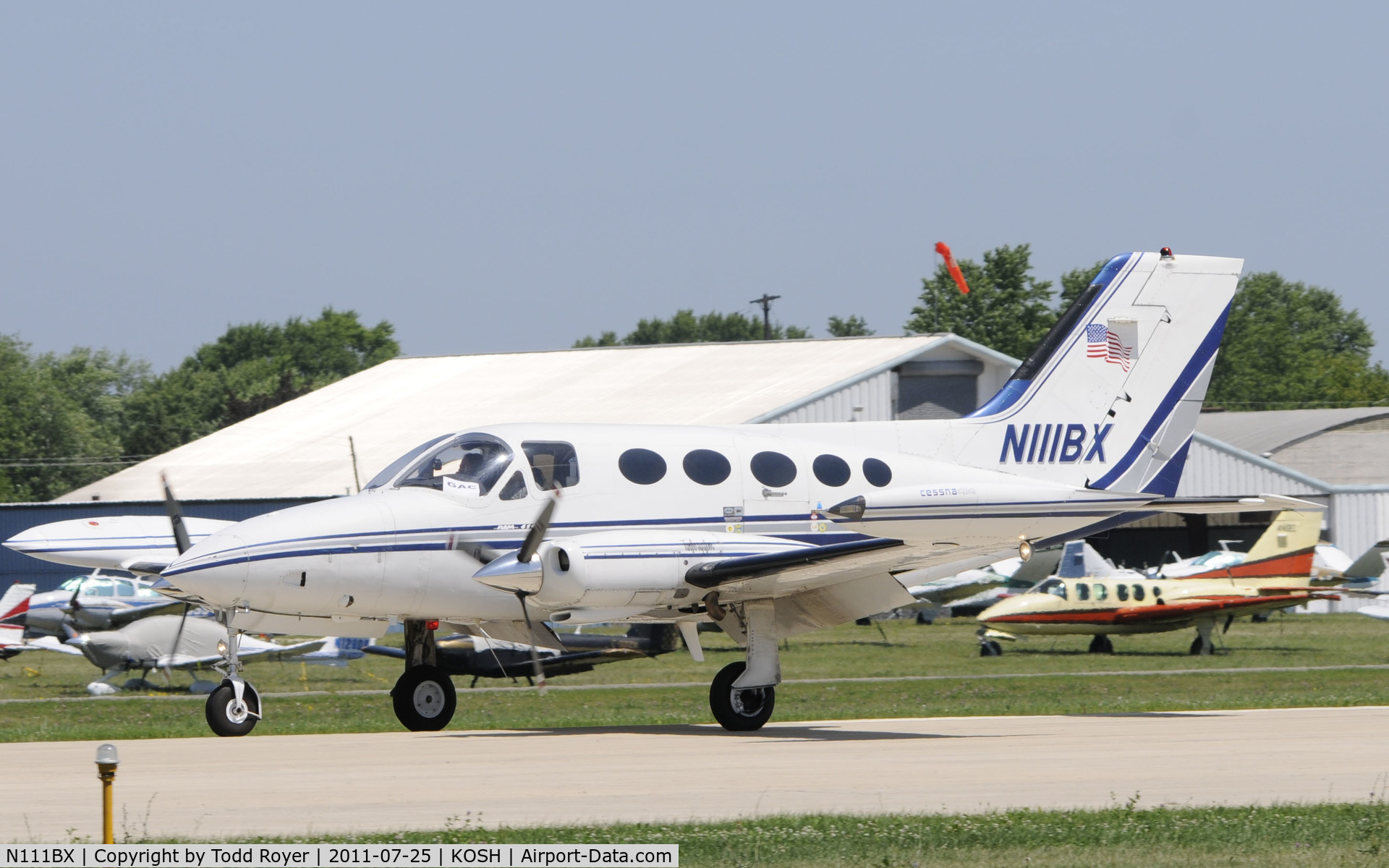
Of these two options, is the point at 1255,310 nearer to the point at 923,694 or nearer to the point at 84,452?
the point at 84,452

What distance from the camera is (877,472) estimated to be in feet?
62.0

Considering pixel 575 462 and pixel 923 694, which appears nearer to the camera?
pixel 575 462

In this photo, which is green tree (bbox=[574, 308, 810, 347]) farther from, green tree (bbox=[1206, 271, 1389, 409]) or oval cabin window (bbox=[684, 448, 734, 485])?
oval cabin window (bbox=[684, 448, 734, 485])

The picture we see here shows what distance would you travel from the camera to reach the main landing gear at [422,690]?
59.8ft

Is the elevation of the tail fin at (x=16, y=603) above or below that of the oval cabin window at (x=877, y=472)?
below

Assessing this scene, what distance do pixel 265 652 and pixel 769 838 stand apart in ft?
79.9

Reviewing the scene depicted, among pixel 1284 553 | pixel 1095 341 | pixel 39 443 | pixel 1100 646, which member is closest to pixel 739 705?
pixel 1095 341

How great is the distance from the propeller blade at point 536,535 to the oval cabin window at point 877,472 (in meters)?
4.24

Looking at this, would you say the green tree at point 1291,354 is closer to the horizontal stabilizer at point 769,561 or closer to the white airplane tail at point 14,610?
the white airplane tail at point 14,610

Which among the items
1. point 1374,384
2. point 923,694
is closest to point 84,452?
point 923,694

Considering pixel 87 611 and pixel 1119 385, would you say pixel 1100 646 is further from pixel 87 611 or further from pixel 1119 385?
pixel 87 611

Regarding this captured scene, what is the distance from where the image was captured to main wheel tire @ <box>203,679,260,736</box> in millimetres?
16359

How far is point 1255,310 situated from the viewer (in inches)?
6220

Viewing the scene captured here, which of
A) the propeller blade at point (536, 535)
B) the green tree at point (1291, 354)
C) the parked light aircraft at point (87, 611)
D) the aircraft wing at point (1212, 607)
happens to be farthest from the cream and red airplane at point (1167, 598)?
the green tree at point (1291, 354)
